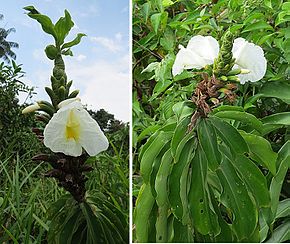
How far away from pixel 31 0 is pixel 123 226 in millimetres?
506

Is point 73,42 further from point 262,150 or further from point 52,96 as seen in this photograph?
point 262,150

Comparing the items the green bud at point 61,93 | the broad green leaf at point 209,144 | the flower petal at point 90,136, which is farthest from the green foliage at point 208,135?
the green bud at point 61,93

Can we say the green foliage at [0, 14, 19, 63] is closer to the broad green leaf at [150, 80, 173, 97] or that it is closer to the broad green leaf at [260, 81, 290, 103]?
the broad green leaf at [150, 80, 173, 97]

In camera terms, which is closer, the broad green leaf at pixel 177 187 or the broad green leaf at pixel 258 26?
the broad green leaf at pixel 177 187

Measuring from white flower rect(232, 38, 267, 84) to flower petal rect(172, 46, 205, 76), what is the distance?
8 cm

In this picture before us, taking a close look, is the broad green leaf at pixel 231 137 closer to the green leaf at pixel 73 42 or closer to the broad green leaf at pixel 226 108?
the broad green leaf at pixel 226 108

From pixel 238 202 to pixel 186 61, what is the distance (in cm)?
32

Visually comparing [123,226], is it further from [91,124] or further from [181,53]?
[181,53]

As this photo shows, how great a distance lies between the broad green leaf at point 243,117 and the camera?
119cm

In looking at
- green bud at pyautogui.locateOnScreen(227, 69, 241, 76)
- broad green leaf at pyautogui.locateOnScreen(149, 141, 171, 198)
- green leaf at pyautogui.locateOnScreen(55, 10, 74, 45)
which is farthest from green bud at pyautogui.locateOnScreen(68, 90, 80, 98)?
green bud at pyautogui.locateOnScreen(227, 69, 241, 76)

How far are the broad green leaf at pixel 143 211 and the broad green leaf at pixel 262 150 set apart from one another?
23cm

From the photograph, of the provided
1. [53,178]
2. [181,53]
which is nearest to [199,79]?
[181,53]

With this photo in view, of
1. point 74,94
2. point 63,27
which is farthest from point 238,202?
point 63,27

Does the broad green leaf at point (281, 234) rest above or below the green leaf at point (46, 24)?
below
